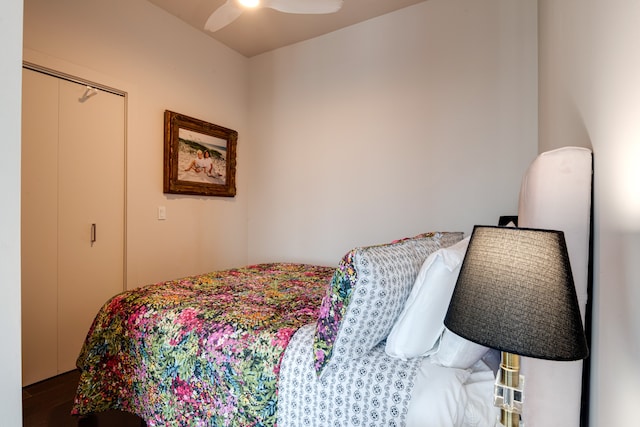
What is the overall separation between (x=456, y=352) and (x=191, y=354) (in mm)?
1055

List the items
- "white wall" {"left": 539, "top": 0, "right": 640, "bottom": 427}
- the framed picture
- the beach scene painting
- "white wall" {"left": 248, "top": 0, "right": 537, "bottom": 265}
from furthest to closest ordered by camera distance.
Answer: the beach scene painting, the framed picture, "white wall" {"left": 248, "top": 0, "right": 537, "bottom": 265}, "white wall" {"left": 539, "top": 0, "right": 640, "bottom": 427}

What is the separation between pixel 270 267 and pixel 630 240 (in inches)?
99.7

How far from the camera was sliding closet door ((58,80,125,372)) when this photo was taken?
239 cm

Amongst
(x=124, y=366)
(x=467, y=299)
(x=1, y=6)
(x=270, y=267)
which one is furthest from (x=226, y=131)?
(x=467, y=299)

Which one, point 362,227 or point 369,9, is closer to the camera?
point 369,9

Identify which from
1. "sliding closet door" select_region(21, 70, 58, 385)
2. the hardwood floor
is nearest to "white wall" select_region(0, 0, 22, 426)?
the hardwood floor

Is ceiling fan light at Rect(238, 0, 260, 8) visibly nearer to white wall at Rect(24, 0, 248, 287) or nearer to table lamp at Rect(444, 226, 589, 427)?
white wall at Rect(24, 0, 248, 287)

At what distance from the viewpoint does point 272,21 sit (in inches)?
120

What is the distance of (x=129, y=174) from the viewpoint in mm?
2719

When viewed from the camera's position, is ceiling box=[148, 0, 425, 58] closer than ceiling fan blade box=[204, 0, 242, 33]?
No

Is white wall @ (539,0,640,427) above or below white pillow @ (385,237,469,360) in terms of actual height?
above

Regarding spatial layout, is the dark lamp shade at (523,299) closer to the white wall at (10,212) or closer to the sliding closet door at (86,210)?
the white wall at (10,212)

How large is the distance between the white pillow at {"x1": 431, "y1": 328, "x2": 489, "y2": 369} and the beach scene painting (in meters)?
2.70

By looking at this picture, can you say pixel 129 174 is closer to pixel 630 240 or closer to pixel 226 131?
pixel 226 131
